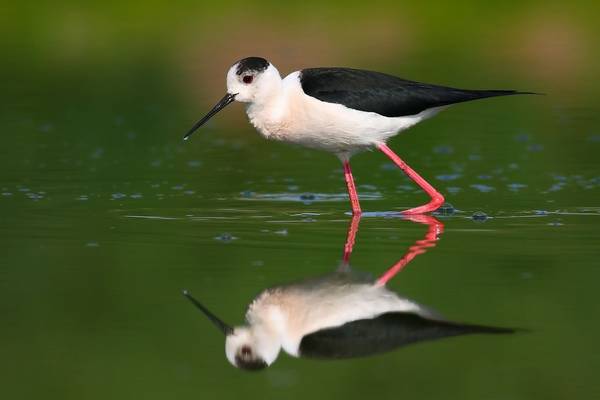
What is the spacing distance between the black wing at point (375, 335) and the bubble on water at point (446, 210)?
9.79 feet

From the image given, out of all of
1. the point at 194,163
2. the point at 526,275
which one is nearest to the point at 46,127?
the point at 194,163

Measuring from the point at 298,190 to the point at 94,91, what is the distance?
629cm

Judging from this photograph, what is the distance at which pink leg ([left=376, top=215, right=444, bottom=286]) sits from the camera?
7044 millimetres

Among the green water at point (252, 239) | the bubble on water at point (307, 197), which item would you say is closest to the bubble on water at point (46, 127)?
the green water at point (252, 239)

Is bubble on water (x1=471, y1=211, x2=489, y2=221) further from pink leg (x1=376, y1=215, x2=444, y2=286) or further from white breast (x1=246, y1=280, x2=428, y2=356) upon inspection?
white breast (x1=246, y1=280, x2=428, y2=356)

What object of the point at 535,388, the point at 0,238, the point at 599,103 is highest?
the point at 599,103

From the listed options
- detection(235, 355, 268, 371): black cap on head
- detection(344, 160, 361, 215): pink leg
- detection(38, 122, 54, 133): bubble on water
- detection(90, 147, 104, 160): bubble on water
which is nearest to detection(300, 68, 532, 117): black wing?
detection(344, 160, 361, 215): pink leg

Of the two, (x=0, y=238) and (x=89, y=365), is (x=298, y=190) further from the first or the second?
(x=89, y=365)

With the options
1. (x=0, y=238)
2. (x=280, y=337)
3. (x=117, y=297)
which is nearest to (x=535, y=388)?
(x=280, y=337)

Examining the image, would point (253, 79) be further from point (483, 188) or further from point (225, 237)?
point (483, 188)

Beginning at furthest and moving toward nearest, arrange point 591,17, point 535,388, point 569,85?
point 591,17 → point 569,85 → point 535,388

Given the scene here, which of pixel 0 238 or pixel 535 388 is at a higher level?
pixel 0 238

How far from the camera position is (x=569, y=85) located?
1684cm

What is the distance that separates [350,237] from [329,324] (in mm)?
2083
